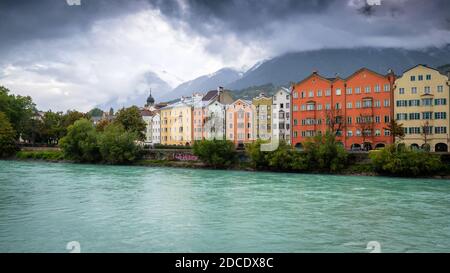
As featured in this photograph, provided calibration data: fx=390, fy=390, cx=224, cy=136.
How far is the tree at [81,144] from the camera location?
188 feet

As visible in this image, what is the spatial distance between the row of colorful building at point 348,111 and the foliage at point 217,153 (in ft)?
24.7

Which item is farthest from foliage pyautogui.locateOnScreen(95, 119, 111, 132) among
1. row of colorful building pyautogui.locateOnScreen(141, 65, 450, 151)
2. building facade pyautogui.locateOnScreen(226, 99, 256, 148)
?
building facade pyautogui.locateOnScreen(226, 99, 256, 148)

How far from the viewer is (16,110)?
79062 millimetres

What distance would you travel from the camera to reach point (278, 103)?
190 feet

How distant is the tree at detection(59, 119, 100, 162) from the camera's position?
5725cm

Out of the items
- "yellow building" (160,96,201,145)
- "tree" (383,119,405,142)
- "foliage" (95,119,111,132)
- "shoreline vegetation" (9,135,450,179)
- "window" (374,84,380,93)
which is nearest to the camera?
"shoreline vegetation" (9,135,450,179)

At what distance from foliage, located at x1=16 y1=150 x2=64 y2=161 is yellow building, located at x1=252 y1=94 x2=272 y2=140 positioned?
30.9 metres

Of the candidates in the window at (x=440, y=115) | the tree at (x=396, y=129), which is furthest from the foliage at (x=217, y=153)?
the window at (x=440, y=115)

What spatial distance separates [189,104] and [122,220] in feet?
186

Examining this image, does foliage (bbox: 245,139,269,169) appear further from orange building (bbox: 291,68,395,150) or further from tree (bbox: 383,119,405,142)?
tree (bbox: 383,119,405,142)

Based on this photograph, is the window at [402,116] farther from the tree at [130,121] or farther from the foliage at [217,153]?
the tree at [130,121]

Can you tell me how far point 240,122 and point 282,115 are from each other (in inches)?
294
